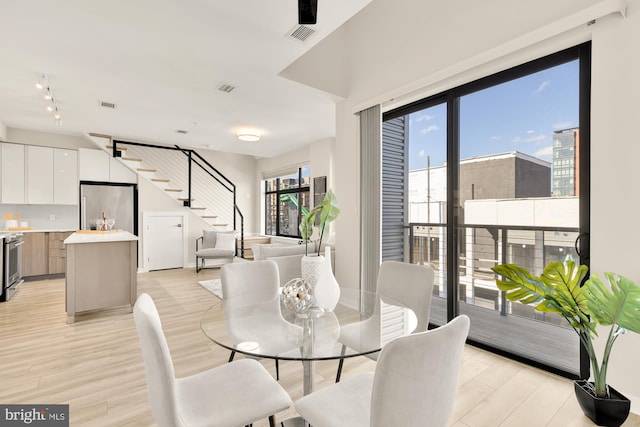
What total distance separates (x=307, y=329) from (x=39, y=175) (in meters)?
6.75

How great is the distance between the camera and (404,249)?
12.8 ft

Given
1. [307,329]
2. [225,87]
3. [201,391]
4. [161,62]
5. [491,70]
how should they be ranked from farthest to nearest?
[225,87] → [161,62] → [491,70] → [307,329] → [201,391]

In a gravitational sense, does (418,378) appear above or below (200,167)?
below

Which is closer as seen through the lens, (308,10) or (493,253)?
(308,10)

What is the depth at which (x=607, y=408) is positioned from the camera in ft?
5.67

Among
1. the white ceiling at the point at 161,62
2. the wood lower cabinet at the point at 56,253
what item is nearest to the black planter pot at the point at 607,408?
the white ceiling at the point at 161,62

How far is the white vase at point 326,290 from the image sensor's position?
184 centimetres

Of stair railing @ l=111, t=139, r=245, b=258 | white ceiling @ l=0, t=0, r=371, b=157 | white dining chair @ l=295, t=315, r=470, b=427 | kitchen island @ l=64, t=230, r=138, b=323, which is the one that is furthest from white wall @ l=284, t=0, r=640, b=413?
stair railing @ l=111, t=139, r=245, b=258

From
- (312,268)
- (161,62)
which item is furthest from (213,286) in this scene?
(312,268)

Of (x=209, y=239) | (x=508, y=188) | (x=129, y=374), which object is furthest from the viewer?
(x=209, y=239)

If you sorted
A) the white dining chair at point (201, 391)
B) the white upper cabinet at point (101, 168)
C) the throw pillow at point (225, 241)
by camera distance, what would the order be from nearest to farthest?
1. the white dining chair at point (201, 391)
2. the white upper cabinet at point (101, 168)
3. the throw pillow at point (225, 241)

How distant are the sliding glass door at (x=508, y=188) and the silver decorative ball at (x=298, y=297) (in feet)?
6.04

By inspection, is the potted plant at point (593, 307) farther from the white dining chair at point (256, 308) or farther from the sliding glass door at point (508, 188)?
the white dining chair at point (256, 308)

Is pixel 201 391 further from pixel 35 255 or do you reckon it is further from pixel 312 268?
pixel 35 255
